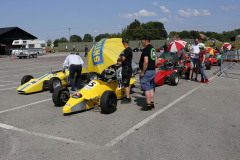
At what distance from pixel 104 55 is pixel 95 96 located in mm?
1181

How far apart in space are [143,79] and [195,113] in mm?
1703

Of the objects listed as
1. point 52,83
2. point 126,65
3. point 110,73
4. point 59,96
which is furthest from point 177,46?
point 59,96

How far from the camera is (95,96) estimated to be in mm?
6258

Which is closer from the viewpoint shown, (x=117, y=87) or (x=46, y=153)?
(x=46, y=153)

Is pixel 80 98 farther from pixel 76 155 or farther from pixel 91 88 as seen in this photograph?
pixel 76 155

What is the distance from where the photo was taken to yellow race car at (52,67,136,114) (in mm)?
5887

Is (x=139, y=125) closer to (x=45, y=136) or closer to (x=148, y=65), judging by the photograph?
(x=148, y=65)

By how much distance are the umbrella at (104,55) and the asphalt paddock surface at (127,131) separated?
4.28 ft

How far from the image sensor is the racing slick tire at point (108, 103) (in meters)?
5.83

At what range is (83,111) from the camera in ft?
20.9

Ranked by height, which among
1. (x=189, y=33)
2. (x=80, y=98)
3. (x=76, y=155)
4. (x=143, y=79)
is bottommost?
(x=76, y=155)

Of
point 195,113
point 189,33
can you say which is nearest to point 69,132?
point 195,113

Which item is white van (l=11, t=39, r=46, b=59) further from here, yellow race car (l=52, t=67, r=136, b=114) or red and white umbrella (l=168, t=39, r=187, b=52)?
yellow race car (l=52, t=67, r=136, b=114)

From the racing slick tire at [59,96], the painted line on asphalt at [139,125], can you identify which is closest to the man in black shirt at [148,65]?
the painted line on asphalt at [139,125]
